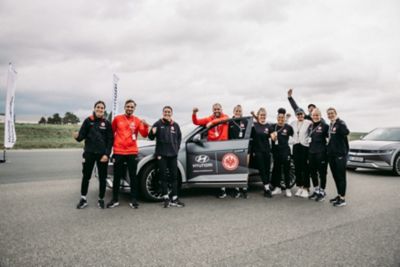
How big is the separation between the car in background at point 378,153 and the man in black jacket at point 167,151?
6.92 meters

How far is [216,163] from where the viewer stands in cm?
577

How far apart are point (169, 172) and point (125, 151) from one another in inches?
35.5

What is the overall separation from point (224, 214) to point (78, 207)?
8.21 feet

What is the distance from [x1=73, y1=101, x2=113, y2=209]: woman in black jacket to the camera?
5.18m

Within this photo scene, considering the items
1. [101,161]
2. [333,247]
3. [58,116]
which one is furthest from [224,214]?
[58,116]

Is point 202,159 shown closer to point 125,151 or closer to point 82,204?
point 125,151

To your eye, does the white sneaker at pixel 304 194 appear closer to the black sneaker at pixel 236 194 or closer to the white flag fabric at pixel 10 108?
the black sneaker at pixel 236 194

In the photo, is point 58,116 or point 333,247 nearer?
point 333,247

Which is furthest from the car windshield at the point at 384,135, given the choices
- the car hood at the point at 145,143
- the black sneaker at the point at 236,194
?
the car hood at the point at 145,143

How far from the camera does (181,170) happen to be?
5.69 m

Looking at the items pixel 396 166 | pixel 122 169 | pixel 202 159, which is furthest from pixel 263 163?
pixel 396 166

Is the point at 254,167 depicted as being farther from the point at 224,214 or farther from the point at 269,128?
the point at 224,214

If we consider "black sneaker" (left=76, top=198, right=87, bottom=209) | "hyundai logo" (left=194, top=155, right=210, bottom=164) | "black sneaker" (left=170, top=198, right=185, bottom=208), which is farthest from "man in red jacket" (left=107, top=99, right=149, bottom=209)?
"hyundai logo" (left=194, top=155, right=210, bottom=164)

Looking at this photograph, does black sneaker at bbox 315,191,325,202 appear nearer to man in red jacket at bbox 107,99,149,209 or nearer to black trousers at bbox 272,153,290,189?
black trousers at bbox 272,153,290,189
